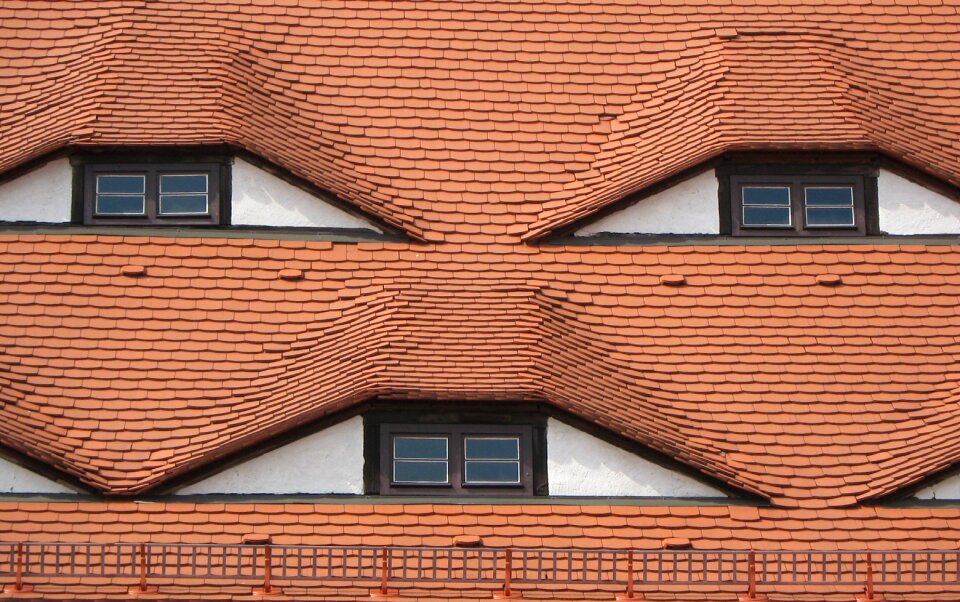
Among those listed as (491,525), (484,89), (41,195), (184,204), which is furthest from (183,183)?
(491,525)

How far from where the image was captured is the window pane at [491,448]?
74.1 feet

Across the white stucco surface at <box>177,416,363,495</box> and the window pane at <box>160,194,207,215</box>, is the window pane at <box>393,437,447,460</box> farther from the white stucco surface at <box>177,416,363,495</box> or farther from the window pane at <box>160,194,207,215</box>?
the window pane at <box>160,194,207,215</box>

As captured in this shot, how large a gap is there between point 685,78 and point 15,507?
883 centimetres

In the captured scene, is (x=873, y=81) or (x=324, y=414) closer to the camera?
(x=324, y=414)

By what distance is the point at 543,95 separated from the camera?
26141 millimetres

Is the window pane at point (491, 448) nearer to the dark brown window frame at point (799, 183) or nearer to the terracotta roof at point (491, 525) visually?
the terracotta roof at point (491, 525)

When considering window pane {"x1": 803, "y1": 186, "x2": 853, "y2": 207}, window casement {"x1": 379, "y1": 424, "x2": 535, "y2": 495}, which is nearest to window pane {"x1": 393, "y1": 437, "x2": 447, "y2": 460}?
window casement {"x1": 379, "y1": 424, "x2": 535, "y2": 495}

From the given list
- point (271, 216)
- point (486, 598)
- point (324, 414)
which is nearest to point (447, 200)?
point (271, 216)

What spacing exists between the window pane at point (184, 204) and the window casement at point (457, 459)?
365 centimetres

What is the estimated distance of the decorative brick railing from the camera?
2112 centimetres

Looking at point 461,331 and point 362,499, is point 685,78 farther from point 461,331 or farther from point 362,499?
point 362,499

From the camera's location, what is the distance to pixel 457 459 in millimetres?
22516

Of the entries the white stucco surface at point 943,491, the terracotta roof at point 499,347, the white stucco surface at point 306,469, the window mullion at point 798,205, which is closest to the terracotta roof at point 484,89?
the window mullion at point 798,205

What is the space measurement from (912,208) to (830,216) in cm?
88
